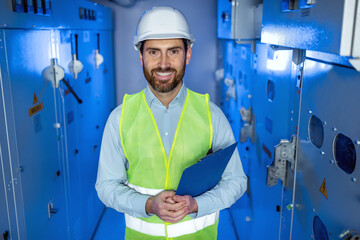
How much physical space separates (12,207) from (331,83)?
5.55 ft

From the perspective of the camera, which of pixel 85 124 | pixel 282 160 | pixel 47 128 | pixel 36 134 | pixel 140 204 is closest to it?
pixel 140 204

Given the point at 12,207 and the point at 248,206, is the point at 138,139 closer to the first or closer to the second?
the point at 12,207

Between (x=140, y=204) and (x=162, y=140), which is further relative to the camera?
(x=162, y=140)

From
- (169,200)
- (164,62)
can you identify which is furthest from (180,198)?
(164,62)

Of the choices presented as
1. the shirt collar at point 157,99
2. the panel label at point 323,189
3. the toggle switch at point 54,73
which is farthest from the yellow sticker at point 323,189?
the toggle switch at point 54,73

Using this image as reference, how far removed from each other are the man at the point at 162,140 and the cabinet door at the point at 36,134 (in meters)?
0.66

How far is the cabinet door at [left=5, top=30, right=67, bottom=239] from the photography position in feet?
6.23

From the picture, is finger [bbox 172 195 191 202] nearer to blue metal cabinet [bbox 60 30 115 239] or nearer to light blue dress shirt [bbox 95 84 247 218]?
light blue dress shirt [bbox 95 84 247 218]

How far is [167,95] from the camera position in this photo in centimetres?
165

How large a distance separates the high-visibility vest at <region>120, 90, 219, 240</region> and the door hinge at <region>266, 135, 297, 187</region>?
0.40 metres

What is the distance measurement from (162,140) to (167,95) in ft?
0.73

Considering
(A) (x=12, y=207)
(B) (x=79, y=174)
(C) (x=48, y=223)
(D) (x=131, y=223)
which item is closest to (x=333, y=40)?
(D) (x=131, y=223)

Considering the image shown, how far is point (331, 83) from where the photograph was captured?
4.33 ft

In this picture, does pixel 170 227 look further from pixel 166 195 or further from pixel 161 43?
pixel 161 43
